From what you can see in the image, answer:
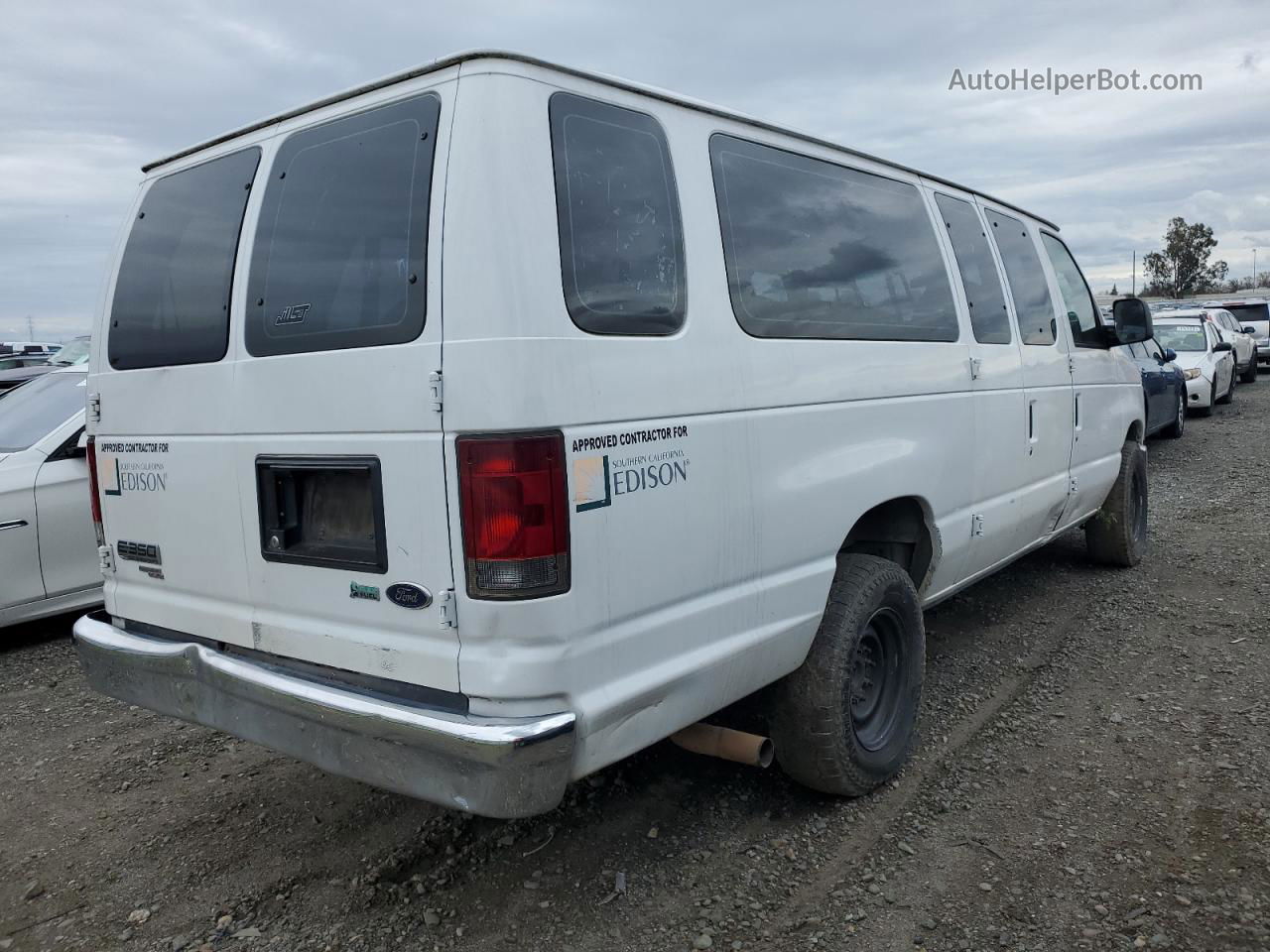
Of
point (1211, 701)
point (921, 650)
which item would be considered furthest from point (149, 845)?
point (1211, 701)

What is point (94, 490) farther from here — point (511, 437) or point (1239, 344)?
point (1239, 344)

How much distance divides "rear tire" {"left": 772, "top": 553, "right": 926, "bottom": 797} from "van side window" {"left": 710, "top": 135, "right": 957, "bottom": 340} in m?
0.90

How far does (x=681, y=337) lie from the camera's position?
9.02ft

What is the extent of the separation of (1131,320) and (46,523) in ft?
20.1

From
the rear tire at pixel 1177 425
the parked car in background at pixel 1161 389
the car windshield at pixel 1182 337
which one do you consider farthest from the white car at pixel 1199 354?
the parked car in background at pixel 1161 389

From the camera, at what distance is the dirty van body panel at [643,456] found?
2389 millimetres

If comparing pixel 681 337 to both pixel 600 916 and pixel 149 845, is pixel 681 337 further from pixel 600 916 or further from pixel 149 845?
pixel 149 845

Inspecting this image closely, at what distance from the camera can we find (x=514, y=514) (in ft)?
7.73

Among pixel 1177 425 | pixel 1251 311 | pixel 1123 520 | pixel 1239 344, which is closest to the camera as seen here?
pixel 1123 520

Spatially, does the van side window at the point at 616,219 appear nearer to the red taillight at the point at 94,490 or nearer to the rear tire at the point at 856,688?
the rear tire at the point at 856,688

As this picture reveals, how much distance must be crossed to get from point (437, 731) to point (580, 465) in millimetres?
721

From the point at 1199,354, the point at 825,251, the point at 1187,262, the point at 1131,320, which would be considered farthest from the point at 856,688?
the point at 1187,262

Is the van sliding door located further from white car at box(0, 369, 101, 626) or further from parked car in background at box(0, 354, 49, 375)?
parked car in background at box(0, 354, 49, 375)

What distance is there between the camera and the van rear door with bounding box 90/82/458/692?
251 centimetres
